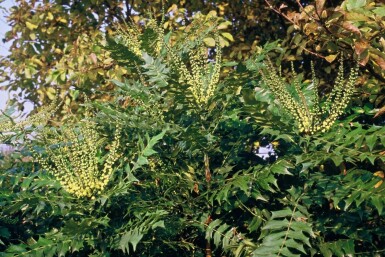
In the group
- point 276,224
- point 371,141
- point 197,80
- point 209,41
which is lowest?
point 276,224

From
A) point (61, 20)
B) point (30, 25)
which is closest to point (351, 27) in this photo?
point (61, 20)

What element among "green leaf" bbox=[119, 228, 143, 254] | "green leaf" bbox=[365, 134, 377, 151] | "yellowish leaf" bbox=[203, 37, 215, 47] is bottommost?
"green leaf" bbox=[119, 228, 143, 254]

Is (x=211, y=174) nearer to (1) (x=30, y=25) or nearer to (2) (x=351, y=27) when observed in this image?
(2) (x=351, y=27)

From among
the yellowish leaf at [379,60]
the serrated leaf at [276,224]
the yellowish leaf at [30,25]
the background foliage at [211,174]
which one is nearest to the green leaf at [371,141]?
the background foliage at [211,174]

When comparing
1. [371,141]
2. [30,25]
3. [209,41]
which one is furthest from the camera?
[30,25]

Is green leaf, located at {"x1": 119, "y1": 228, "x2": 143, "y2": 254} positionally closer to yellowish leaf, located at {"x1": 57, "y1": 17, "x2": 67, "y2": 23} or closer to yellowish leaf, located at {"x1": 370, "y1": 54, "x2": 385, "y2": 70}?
yellowish leaf, located at {"x1": 370, "y1": 54, "x2": 385, "y2": 70}

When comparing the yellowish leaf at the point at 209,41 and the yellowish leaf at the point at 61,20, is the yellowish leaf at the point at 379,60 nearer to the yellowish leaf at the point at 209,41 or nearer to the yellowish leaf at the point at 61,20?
the yellowish leaf at the point at 209,41

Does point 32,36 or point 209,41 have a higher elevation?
point 32,36

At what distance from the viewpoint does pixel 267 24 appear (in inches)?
257

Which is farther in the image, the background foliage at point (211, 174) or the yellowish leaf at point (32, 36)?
the yellowish leaf at point (32, 36)

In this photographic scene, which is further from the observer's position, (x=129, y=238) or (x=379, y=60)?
(x=379, y=60)

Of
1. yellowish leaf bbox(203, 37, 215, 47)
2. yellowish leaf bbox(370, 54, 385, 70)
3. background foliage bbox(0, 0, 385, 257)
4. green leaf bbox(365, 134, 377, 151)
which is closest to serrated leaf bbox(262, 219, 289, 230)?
background foliage bbox(0, 0, 385, 257)

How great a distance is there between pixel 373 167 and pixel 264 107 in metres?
1.52

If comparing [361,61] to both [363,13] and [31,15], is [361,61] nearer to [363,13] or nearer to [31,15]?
[363,13]
